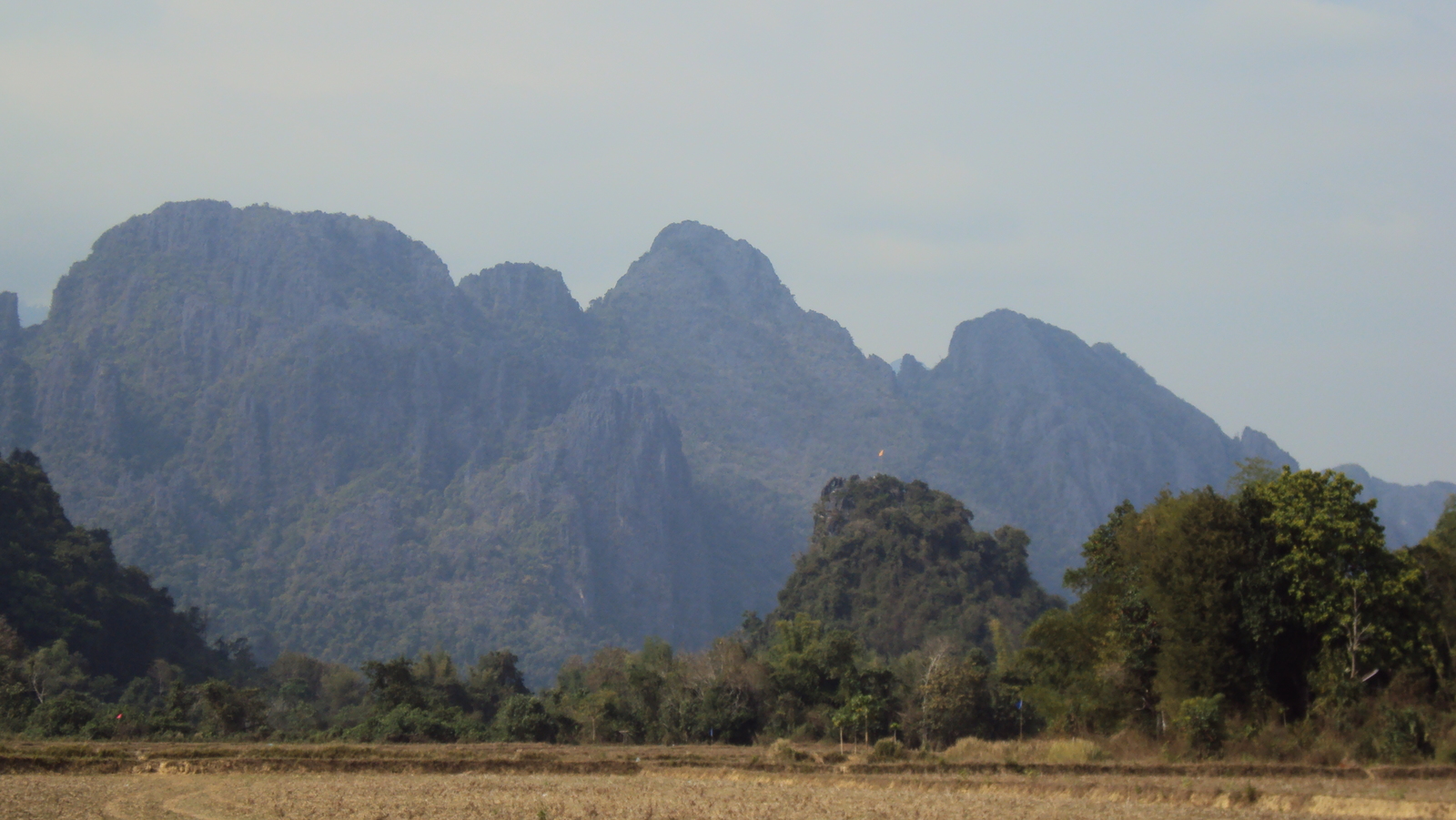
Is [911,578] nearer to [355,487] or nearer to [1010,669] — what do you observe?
[1010,669]

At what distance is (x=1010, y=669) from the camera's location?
2208 inches

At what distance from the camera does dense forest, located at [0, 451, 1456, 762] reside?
3412 cm

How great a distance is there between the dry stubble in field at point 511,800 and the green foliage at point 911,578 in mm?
75060

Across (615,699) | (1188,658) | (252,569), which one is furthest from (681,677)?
(252,569)

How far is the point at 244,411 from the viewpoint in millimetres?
182250

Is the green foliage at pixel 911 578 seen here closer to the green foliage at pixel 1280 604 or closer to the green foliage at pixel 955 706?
the green foliage at pixel 955 706

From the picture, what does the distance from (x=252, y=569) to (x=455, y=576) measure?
27089 mm

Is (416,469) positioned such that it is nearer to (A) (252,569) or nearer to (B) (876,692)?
(A) (252,569)

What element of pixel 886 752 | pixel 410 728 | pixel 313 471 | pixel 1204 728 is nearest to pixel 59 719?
pixel 410 728

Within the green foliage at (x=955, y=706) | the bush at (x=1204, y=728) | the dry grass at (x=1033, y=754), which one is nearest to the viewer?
the bush at (x=1204, y=728)

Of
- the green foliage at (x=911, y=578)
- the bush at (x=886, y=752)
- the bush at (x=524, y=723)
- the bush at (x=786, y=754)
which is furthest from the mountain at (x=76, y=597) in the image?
the bush at (x=886, y=752)

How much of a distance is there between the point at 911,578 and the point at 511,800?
9142cm

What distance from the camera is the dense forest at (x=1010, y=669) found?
→ 112ft

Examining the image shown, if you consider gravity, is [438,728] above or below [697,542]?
below
